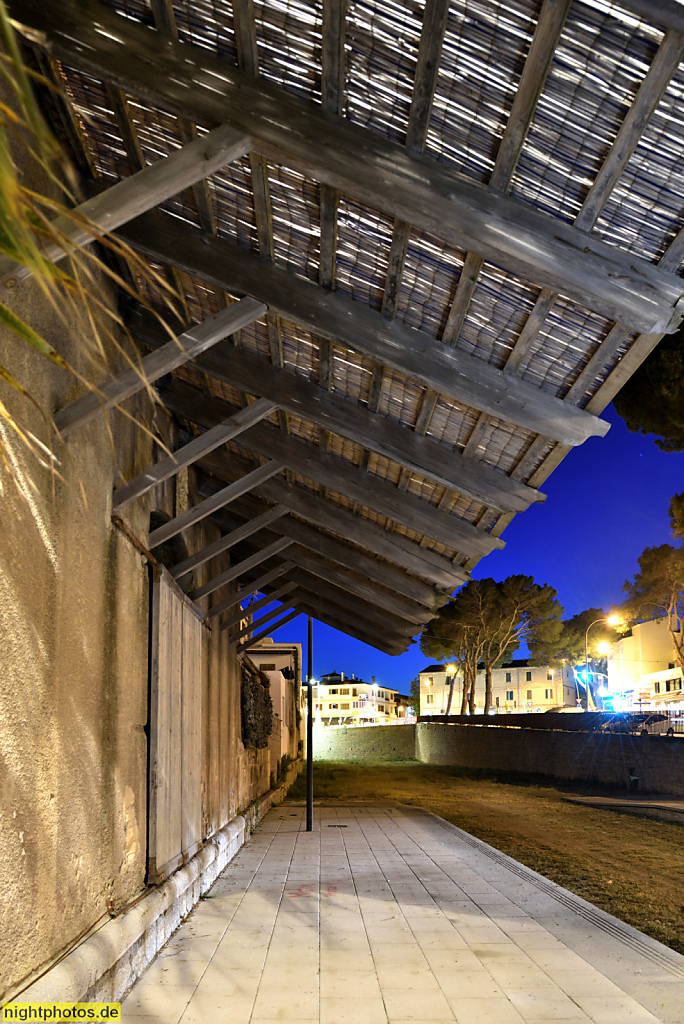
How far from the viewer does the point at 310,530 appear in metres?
9.73

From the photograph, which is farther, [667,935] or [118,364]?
[667,935]

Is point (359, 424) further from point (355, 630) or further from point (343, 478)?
point (355, 630)

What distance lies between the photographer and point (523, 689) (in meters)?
84.2

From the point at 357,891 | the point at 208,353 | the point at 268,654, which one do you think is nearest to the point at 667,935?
the point at 357,891

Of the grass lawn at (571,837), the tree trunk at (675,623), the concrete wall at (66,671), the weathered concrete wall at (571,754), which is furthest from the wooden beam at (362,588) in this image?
the tree trunk at (675,623)

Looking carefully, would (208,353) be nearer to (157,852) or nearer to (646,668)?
(157,852)

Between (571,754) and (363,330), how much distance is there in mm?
22123

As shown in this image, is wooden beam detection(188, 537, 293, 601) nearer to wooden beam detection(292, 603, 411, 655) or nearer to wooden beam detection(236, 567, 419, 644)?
wooden beam detection(236, 567, 419, 644)

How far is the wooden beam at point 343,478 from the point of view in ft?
24.1

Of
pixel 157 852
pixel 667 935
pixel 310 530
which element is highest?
pixel 310 530

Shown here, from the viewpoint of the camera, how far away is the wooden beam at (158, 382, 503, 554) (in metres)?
7.34

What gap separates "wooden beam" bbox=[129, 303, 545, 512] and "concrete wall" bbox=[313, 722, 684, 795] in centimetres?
1524

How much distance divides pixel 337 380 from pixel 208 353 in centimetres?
100

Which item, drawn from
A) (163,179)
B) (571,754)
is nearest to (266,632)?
(163,179)
